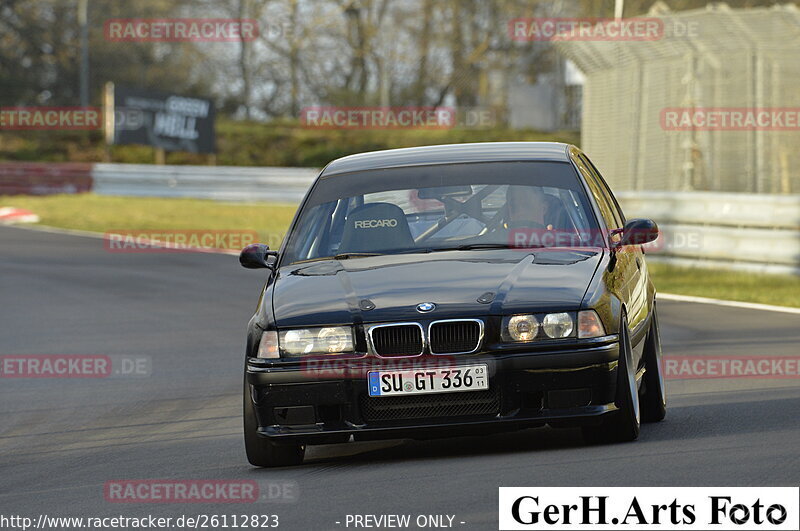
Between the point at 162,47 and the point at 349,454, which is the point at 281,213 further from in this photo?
the point at 162,47

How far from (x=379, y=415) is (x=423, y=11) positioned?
54896mm

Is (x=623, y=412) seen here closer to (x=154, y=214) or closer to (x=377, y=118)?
(x=154, y=214)

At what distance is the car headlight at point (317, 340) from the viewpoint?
6977 millimetres

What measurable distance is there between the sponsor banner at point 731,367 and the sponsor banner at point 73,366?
12.9 feet

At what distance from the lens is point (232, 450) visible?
8141mm

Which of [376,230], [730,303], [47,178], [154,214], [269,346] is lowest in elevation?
[154,214]

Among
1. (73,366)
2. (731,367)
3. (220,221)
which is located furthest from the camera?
(220,221)

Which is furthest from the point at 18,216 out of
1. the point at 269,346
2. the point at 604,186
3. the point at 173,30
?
the point at 173,30

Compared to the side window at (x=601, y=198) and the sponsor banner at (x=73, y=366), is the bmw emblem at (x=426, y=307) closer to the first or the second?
the side window at (x=601, y=198)

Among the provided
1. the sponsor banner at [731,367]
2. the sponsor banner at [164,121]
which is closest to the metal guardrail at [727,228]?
the sponsor banner at [731,367]

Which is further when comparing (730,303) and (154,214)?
(154,214)

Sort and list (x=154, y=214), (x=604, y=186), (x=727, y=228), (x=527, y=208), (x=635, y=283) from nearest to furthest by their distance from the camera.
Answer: (x=527, y=208), (x=635, y=283), (x=604, y=186), (x=727, y=228), (x=154, y=214)

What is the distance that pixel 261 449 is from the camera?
7281 mm

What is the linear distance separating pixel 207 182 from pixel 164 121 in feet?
20.2
